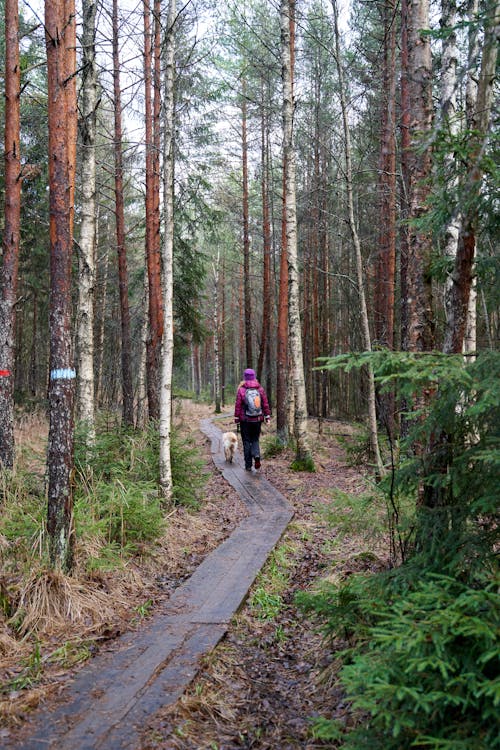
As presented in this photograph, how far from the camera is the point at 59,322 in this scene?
16.9 feet

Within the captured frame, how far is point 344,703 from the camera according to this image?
3.52 metres

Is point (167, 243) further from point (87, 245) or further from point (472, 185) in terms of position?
point (472, 185)

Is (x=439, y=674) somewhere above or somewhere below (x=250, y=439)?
above

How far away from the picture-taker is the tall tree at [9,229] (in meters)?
8.56

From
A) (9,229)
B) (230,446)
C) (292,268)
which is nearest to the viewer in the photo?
(9,229)

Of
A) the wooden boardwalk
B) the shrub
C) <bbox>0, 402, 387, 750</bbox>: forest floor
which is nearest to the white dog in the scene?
<bbox>0, 402, 387, 750</bbox>: forest floor

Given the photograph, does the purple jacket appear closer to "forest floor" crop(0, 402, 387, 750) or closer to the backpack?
the backpack

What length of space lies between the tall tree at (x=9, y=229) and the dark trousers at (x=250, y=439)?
4.56 metres

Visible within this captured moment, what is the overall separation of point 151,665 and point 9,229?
7.32 metres

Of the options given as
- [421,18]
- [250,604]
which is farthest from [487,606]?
[421,18]

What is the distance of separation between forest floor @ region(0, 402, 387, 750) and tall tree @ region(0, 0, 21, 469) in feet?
10.6

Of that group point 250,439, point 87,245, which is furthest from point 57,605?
point 250,439

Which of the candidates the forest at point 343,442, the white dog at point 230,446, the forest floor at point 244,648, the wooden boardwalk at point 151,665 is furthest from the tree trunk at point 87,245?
the white dog at point 230,446

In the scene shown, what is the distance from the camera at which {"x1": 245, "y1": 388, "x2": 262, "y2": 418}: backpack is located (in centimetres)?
1116
